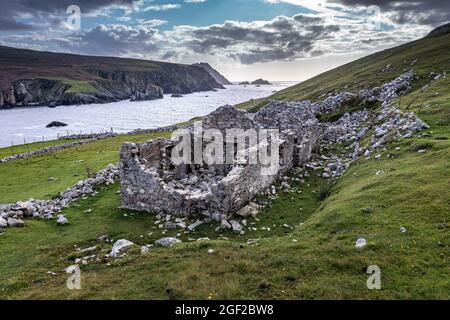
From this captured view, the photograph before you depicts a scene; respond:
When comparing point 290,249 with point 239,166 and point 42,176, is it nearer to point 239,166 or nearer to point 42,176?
point 239,166

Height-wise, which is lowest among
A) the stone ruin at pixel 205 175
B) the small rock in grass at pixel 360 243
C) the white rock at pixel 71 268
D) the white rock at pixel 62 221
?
the white rock at pixel 71 268

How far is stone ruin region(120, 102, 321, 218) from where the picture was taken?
57.5ft

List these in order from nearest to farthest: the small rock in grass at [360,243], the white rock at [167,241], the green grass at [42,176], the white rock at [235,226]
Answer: the small rock in grass at [360,243] → the white rock at [167,241] → the white rock at [235,226] → the green grass at [42,176]

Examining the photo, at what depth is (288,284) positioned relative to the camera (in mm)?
10117

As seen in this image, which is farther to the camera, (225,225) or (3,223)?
(3,223)

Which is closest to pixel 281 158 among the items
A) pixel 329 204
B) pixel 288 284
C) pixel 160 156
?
pixel 329 204

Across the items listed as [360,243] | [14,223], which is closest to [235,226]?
[360,243]

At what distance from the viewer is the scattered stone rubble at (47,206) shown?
59.2 feet

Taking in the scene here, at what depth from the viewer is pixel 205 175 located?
24781 millimetres

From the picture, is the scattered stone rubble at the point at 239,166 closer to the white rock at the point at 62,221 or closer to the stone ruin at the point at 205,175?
the stone ruin at the point at 205,175

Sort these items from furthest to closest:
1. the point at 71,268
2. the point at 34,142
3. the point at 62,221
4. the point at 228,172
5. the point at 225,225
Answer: the point at 34,142
the point at 228,172
the point at 62,221
the point at 225,225
the point at 71,268

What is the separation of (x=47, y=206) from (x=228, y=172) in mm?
11815

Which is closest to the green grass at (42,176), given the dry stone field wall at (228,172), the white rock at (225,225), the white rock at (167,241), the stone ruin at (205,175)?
the dry stone field wall at (228,172)
